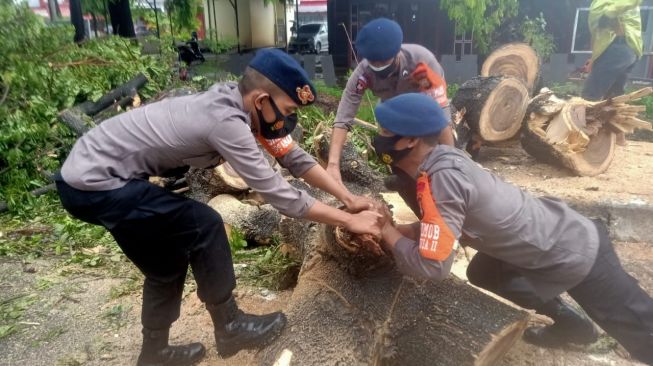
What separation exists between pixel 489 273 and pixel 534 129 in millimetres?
3720

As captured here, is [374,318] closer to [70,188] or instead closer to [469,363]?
[469,363]

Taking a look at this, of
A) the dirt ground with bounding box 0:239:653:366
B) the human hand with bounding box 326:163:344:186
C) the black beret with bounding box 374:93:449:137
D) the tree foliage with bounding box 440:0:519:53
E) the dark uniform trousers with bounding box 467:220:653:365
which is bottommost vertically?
the dirt ground with bounding box 0:239:653:366

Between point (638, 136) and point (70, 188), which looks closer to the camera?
point (70, 188)

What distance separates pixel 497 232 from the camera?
2.25m

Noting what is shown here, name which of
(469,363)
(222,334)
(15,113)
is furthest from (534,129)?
(15,113)

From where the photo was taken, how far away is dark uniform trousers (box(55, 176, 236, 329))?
2201 mm

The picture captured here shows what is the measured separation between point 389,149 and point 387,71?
1.68 m

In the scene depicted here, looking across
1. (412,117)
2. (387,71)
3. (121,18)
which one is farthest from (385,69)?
A: (121,18)

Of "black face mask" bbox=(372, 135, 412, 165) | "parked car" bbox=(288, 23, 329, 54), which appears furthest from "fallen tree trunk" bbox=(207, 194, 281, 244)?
"parked car" bbox=(288, 23, 329, 54)

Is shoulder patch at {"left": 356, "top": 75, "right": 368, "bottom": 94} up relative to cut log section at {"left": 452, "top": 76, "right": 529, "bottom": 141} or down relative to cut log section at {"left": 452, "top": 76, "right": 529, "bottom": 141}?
up

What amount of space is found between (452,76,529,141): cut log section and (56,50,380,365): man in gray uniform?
3940mm

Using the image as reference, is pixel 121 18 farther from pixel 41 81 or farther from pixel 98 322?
pixel 98 322

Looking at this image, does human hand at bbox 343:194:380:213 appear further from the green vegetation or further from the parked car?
the parked car

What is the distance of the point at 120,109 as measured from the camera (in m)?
6.77
